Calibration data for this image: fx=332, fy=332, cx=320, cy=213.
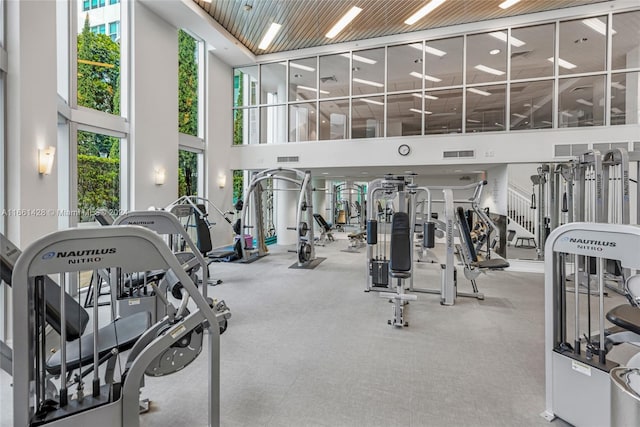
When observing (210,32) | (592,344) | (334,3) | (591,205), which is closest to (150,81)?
(210,32)

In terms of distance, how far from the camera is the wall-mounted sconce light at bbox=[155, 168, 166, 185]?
6.50m

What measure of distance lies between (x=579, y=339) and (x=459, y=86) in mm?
6502

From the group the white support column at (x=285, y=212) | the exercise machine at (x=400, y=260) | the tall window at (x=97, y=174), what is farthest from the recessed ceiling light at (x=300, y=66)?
Result: the exercise machine at (x=400, y=260)

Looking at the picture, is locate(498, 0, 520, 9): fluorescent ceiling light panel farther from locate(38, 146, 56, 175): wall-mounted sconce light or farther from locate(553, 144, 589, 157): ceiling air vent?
locate(38, 146, 56, 175): wall-mounted sconce light

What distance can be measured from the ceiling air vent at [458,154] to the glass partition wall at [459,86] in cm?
49

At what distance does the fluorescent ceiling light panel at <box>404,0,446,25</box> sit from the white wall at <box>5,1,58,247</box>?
6.08m

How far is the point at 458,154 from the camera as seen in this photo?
707 centimetres

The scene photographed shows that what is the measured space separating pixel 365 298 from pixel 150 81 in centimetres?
561

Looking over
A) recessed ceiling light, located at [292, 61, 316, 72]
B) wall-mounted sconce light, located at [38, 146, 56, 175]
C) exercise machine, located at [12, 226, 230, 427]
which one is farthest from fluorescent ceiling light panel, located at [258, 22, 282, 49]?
exercise machine, located at [12, 226, 230, 427]

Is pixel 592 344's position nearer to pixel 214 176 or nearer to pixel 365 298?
pixel 365 298

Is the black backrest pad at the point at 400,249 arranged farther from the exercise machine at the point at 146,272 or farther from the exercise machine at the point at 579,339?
the exercise machine at the point at 146,272

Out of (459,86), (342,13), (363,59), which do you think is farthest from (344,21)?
(459,86)

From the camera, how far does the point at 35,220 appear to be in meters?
3.25

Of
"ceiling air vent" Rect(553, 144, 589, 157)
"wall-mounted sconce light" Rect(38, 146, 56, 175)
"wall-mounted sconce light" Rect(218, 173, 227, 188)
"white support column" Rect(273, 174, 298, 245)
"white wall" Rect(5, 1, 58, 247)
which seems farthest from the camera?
"white support column" Rect(273, 174, 298, 245)
